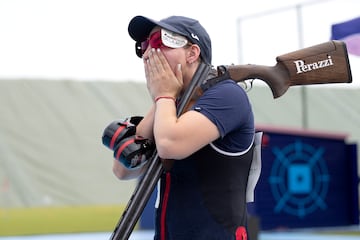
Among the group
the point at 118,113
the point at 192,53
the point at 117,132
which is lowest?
the point at 118,113

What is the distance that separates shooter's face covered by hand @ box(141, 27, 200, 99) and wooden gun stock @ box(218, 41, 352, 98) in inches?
10.3

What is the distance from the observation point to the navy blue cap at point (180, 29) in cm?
199

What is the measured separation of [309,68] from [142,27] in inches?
20.9

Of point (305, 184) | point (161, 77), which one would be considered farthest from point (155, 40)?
point (305, 184)

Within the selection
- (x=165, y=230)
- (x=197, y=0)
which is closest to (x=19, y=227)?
(x=197, y=0)

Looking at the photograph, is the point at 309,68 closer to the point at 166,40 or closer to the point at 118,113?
the point at 166,40

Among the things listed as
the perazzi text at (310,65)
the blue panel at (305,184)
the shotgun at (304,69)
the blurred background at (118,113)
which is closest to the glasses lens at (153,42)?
the shotgun at (304,69)

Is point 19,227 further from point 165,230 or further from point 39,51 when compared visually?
point 165,230

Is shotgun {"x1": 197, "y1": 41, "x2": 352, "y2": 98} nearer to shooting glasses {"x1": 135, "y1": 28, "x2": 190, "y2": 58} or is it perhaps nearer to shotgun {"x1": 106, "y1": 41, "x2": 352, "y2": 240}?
shotgun {"x1": 106, "y1": 41, "x2": 352, "y2": 240}

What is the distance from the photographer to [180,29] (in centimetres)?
199

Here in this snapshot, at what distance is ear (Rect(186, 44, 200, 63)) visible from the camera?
1.99 m

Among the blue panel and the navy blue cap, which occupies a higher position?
the navy blue cap

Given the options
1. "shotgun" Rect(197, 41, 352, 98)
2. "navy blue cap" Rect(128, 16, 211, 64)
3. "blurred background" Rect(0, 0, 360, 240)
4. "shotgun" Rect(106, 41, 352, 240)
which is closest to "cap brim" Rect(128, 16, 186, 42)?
"navy blue cap" Rect(128, 16, 211, 64)

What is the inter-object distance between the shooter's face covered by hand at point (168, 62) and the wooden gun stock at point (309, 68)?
0.26 metres
